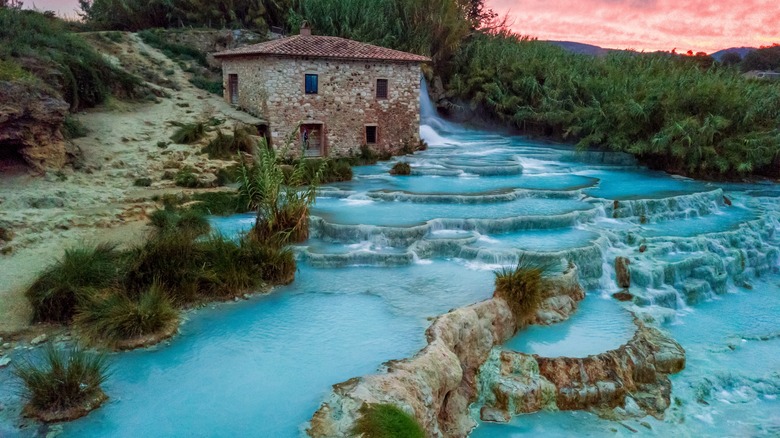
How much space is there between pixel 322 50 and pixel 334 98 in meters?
1.77

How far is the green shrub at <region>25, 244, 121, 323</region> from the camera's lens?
28.6 ft

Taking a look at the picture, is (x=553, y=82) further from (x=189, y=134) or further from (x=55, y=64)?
(x=55, y=64)

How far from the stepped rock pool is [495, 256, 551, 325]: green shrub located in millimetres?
374

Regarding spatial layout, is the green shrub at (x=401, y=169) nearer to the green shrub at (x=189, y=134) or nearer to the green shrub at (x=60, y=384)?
the green shrub at (x=189, y=134)

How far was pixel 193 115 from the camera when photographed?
21.7m

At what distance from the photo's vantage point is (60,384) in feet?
21.6

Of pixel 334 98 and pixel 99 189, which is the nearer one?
pixel 99 189

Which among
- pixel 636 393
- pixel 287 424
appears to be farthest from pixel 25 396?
pixel 636 393

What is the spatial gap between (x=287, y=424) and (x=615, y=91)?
24531 mm

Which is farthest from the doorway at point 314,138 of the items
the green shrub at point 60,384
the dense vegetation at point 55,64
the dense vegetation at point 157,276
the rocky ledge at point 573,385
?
the green shrub at point 60,384

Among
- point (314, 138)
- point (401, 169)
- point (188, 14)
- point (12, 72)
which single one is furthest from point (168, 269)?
point (188, 14)

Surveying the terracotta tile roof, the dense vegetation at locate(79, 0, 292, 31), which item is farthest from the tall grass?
the dense vegetation at locate(79, 0, 292, 31)

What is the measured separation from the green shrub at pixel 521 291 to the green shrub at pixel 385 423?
3844mm

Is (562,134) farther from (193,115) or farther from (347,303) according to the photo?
(347,303)
